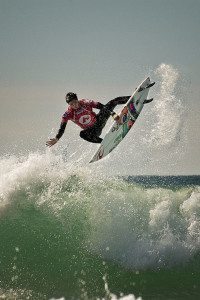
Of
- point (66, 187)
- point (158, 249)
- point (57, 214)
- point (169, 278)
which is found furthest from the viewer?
point (66, 187)

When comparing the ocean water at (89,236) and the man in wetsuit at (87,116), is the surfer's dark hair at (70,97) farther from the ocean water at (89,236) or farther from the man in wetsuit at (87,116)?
the ocean water at (89,236)

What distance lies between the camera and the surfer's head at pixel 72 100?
9.52m

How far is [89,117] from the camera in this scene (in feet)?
32.2

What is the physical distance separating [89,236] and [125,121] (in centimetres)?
306

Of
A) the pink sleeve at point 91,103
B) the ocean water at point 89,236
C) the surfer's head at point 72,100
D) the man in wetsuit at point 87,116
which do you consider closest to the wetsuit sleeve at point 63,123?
the man in wetsuit at point 87,116

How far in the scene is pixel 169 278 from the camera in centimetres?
912

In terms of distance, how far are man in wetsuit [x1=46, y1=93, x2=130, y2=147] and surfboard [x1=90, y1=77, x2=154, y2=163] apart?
1.19ft

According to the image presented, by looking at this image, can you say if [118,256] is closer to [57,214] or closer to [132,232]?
[132,232]

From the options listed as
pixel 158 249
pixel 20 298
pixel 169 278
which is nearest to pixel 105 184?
pixel 158 249

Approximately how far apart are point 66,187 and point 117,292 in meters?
3.69

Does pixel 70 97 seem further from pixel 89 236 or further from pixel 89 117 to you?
pixel 89 236

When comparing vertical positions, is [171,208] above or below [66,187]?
below

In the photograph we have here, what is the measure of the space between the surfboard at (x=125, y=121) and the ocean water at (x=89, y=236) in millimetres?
1126

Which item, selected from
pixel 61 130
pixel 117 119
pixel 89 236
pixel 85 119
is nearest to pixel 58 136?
pixel 61 130
